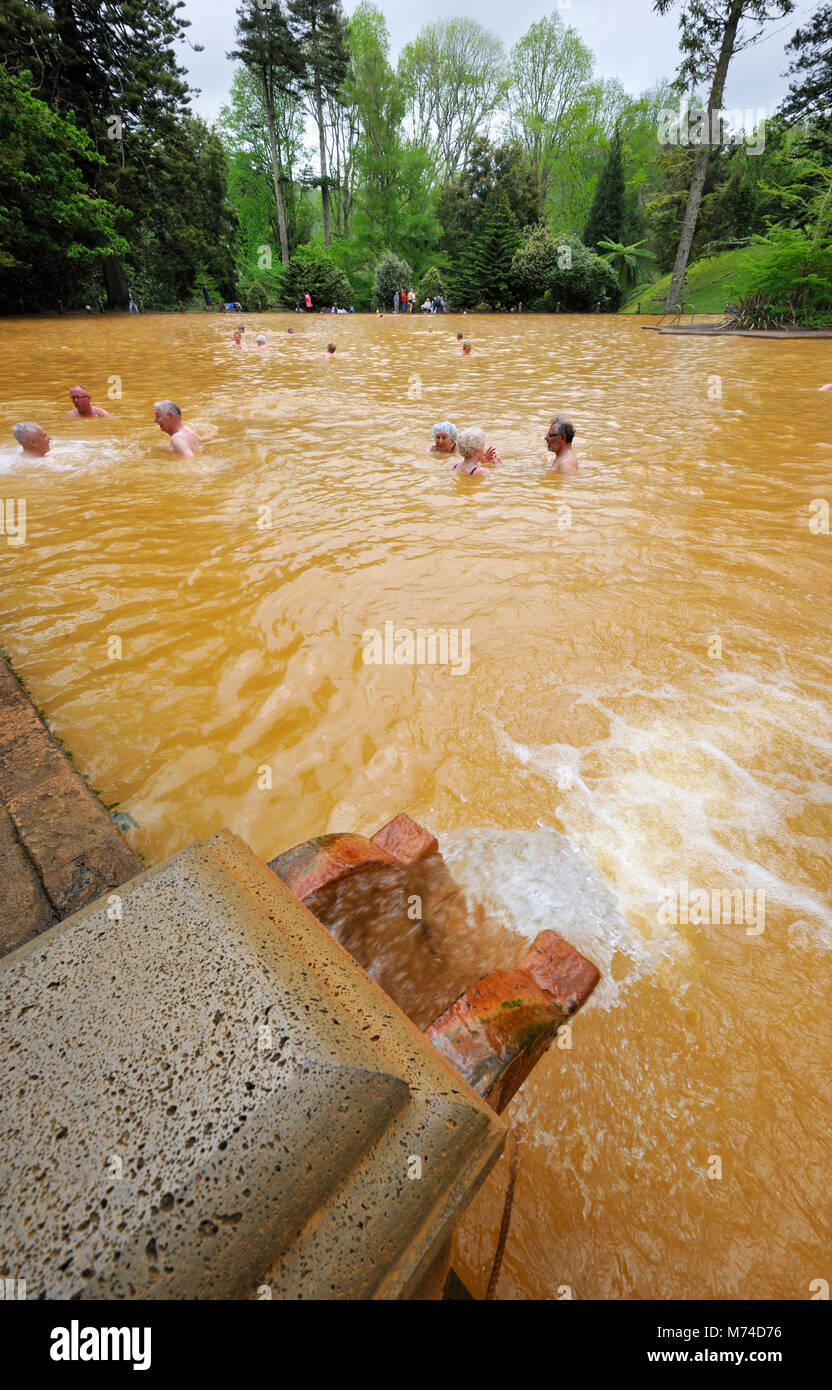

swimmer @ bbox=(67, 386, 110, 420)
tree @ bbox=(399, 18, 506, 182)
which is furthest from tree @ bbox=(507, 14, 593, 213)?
swimmer @ bbox=(67, 386, 110, 420)

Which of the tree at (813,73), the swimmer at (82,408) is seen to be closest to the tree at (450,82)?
the tree at (813,73)

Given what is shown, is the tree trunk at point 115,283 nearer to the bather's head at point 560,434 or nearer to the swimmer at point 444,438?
the swimmer at point 444,438

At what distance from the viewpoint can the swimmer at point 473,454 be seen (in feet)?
22.7

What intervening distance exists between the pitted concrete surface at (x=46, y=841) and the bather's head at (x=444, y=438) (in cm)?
669

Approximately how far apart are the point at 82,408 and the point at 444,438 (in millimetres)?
5997

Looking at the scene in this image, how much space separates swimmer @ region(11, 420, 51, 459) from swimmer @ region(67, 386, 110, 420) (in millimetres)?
1798

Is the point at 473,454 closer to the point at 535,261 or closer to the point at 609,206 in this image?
the point at 535,261

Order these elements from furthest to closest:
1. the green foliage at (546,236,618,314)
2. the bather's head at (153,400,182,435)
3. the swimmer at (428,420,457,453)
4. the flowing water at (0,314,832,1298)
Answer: the green foliage at (546,236,618,314)
the swimmer at (428,420,457,453)
the bather's head at (153,400,182,435)
the flowing water at (0,314,832,1298)

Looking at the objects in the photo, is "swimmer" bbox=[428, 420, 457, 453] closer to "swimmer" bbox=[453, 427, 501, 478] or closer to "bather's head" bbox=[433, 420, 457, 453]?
"bather's head" bbox=[433, 420, 457, 453]

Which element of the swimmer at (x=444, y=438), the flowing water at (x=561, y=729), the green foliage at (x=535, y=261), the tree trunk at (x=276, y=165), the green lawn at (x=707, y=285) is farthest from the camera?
the tree trunk at (x=276, y=165)

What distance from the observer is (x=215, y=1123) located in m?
0.83

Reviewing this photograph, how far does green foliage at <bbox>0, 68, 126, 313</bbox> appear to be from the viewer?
67.2 feet

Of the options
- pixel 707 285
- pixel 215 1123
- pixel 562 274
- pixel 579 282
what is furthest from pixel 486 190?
pixel 215 1123

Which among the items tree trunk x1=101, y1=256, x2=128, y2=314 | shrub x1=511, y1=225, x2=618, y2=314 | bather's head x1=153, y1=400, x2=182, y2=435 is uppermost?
shrub x1=511, y1=225, x2=618, y2=314
